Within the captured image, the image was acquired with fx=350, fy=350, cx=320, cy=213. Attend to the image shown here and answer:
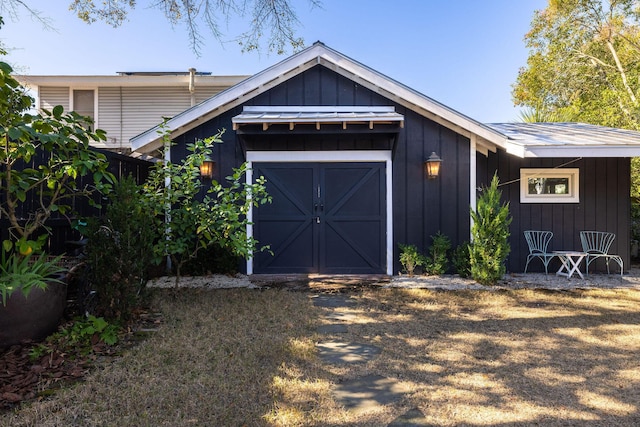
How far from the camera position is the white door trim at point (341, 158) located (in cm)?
602

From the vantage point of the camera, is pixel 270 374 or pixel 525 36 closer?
pixel 270 374

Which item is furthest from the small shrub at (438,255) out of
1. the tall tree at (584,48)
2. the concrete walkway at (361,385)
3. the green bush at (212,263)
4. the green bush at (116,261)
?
the tall tree at (584,48)

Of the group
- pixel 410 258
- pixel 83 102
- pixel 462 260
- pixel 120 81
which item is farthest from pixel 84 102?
pixel 462 260

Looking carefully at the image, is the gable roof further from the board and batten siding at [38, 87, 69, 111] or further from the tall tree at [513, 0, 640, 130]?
the tall tree at [513, 0, 640, 130]

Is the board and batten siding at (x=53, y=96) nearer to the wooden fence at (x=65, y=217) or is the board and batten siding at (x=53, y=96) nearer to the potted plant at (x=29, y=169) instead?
the wooden fence at (x=65, y=217)

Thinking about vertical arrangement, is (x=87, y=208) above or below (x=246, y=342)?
above

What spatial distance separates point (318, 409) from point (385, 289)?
323 centimetres

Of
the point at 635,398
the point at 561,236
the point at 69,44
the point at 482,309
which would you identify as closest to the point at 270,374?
the point at 635,398

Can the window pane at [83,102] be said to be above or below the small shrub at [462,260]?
above

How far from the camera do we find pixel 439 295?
16.2 feet

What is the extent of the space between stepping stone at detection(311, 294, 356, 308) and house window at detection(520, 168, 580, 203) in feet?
13.1

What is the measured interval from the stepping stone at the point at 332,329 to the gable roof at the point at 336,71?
13.2ft

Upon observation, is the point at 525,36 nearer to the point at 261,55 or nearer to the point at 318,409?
the point at 261,55

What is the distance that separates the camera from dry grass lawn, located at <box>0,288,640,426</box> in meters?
2.08
